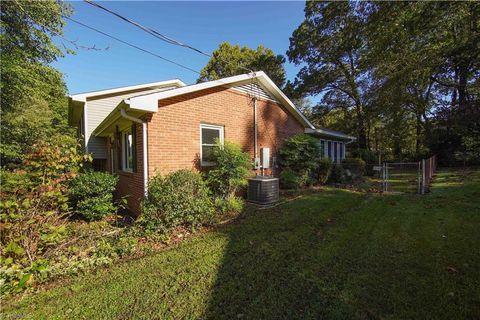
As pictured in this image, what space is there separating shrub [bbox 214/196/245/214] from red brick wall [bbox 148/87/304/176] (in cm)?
135

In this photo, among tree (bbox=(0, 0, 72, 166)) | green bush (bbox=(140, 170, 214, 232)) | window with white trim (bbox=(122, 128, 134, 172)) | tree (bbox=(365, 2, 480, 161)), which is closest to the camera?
green bush (bbox=(140, 170, 214, 232))

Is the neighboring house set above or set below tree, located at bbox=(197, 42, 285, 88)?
below

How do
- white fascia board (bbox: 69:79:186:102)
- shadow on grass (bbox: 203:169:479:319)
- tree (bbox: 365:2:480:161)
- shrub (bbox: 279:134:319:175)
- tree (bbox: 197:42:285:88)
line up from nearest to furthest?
1. shadow on grass (bbox: 203:169:479:319)
2. tree (bbox: 365:2:480:161)
3. shrub (bbox: 279:134:319:175)
4. white fascia board (bbox: 69:79:186:102)
5. tree (bbox: 197:42:285:88)

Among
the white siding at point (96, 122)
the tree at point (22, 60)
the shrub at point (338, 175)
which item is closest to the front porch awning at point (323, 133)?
the shrub at point (338, 175)

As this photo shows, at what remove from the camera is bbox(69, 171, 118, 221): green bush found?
6.09 metres

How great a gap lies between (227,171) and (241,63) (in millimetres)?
23643

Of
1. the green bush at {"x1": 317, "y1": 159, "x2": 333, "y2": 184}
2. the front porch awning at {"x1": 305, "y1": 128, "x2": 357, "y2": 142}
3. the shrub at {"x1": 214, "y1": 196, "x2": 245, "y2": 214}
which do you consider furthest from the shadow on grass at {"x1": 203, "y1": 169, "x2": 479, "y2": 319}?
the front porch awning at {"x1": 305, "y1": 128, "x2": 357, "y2": 142}

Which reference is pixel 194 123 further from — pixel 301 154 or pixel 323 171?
pixel 323 171

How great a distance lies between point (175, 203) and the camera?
16.5ft

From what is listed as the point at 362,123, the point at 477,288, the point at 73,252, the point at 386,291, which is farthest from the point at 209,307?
the point at 362,123

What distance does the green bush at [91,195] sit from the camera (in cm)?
609

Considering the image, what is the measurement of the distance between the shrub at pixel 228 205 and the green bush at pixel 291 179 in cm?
352

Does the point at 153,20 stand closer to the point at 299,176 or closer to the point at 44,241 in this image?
the point at 44,241

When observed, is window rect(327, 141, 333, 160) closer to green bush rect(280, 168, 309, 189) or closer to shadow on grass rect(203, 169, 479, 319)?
green bush rect(280, 168, 309, 189)
